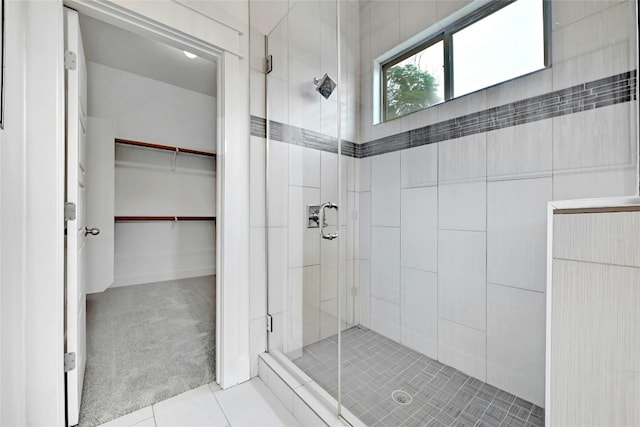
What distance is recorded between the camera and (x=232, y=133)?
1.53 metres

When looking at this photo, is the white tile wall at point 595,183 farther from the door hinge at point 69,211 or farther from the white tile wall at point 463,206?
the door hinge at point 69,211

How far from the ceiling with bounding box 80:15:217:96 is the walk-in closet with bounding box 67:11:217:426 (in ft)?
0.04

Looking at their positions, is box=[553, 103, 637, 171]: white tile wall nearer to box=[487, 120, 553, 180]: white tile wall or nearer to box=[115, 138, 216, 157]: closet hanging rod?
box=[487, 120, 553, 180]: white tile wall

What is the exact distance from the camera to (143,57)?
289 centimetres

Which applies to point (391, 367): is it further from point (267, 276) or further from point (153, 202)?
point (153, 202)

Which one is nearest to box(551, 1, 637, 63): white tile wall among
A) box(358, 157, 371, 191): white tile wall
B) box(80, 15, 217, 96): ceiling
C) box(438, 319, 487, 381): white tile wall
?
box(358, 157, 371, 191): white tile wall

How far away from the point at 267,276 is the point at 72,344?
3.06ft

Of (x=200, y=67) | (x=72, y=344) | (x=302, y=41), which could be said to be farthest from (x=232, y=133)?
(x=200, y=67)

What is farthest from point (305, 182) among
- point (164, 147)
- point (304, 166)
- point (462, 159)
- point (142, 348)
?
point (164, 147)

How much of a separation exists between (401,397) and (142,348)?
1765 millimetres

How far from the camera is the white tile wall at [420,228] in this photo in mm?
1763

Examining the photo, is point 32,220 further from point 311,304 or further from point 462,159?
point 462,159

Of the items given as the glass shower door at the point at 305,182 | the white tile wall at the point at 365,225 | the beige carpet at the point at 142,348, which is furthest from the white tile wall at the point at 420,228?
the beige carpet at the point at 142,348

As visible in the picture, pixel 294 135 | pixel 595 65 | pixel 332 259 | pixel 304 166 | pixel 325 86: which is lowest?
pixel 332 259
